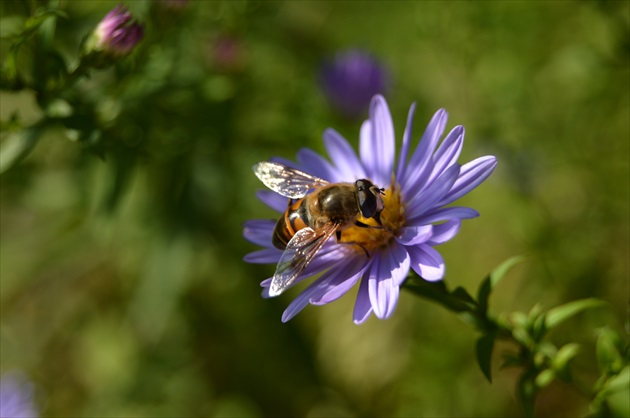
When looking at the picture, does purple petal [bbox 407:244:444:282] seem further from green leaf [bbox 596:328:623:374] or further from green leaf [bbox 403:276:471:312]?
green leaf [bbox 596:328:623:374]

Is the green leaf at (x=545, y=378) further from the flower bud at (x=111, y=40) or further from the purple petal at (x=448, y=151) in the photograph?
the flower bud at (x=111, y=40)

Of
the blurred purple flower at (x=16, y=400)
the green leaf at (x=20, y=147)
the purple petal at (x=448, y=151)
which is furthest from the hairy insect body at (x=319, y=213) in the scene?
the blurred purple flower at (x=16, y=400)

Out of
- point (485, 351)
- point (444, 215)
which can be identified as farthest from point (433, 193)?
point (485, 351)

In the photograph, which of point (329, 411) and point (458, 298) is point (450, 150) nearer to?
point (458, 298)

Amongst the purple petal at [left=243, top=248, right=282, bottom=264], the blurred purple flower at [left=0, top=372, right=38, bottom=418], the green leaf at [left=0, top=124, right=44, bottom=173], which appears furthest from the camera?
the blurred purple flower at [left=0, top=372, right=38, bottom=418]

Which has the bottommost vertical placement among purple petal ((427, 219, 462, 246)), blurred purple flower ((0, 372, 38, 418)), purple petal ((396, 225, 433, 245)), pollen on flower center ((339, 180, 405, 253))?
blurred purple flower ((0, 372, 38, 418))

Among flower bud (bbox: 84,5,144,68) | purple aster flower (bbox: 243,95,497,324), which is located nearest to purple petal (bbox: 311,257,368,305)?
purple aster flower (bbox: 243,95,497,324)

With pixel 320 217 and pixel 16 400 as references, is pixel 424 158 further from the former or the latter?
pixel 16 400
